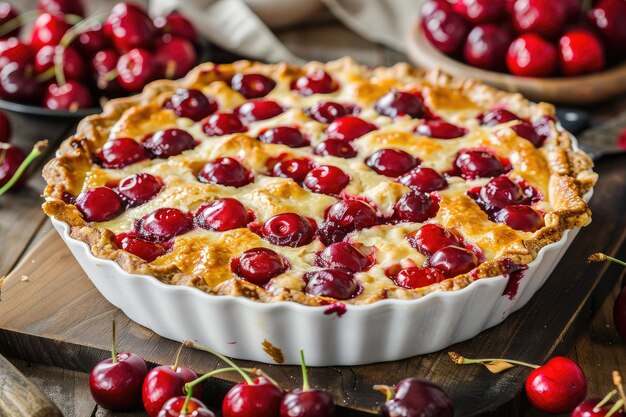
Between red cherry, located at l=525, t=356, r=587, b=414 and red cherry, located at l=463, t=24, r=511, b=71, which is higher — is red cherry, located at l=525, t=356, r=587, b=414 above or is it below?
above

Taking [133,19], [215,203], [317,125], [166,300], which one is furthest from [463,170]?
[133,19]

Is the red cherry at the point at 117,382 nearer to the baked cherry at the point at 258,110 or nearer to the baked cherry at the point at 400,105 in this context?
the baked cherry at the point at 258,110

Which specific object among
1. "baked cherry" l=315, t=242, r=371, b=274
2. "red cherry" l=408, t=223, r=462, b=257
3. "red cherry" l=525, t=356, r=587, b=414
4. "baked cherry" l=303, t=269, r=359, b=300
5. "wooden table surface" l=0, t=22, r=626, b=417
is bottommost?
"wooden table surface" l=0, t=22, r=626, b=417

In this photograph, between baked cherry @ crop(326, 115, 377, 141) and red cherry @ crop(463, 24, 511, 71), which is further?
red cherry @ crop(463, 24, 511, 71)

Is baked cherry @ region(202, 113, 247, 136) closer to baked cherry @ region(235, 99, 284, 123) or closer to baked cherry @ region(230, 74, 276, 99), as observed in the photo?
baked cherry @ region(235, 99, 284, 123)

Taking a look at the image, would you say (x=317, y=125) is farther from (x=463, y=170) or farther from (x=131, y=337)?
(x=131, y=337)

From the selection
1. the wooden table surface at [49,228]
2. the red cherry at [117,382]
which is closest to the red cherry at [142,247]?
the red cherry at [117,382]

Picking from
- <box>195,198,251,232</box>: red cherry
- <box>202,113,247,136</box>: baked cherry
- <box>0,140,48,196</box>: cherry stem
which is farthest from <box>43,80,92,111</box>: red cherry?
<box>195,198,251,232</box>: red cherry

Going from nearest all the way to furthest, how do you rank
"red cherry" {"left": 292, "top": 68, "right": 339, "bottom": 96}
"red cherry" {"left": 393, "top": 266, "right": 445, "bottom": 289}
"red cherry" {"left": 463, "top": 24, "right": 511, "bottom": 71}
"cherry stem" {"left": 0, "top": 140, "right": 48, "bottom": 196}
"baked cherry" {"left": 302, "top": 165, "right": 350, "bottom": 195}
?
"red cherry" {"left": 393, "top": 266, "right": 445, "bottom": 289} → "baked cherry" {"left": 302, "top": 165, "right": 350, "bottom": 195} → "cherry stem" {"left": 0, "top": 140, "right": 48, "bottom": 196} → "red cherry" {"left": 292, "top": 68, "right": 339, "bottom": 96} → "red cherry" {"left": 463, "top": 24, "right": 511, "bottom": 71}
